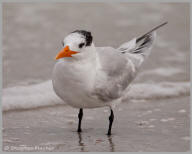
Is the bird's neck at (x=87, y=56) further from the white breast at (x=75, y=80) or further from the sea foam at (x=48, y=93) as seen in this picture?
the sea foam at (x=48, y=93)

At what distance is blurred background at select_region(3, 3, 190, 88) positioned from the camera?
23.9 feet

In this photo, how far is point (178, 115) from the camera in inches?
217

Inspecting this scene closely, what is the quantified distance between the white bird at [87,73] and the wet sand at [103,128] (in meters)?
0.24

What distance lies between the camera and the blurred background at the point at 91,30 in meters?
7.27

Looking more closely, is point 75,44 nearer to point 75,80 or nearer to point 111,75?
point 75,80

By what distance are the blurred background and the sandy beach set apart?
1 cm

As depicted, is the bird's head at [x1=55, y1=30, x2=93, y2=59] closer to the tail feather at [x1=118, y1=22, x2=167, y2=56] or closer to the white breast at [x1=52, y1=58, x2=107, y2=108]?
the white breast at [x1=52, y1=58, x2=107, y2=108]

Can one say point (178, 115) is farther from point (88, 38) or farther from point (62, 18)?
point (62, 18)

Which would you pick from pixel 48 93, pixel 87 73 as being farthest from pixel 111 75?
pixel 48 93

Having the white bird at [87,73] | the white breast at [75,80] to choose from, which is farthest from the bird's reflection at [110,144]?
the white breast at [75,80]

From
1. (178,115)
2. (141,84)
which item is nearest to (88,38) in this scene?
(178,115)

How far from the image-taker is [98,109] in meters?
5.82

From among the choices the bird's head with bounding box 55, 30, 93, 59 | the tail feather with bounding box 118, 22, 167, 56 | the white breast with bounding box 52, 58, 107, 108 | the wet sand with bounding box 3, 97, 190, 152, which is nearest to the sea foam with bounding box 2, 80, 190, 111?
the wet sand with bounding box 3, 97, 190, 152

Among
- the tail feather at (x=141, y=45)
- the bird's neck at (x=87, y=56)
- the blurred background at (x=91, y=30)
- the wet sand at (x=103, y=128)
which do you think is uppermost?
the bird's neck at (x=87, y=56)
